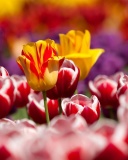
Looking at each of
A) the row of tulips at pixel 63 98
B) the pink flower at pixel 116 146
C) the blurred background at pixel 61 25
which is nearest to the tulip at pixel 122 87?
the row of tulips at pixel 63 98

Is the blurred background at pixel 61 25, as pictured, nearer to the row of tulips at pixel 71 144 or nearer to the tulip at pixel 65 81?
the tulip at pixel 65 81

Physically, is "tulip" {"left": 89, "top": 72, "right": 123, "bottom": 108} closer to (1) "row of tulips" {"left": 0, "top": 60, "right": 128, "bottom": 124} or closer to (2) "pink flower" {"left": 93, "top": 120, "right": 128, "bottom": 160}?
(1) "row of tulips" {"left": 0, "top": 60, "right": 128, "bottom": 124}

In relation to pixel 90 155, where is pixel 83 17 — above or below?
below

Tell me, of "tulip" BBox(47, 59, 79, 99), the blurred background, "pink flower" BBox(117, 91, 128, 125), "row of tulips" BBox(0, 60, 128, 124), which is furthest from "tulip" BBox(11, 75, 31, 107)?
the blurred background

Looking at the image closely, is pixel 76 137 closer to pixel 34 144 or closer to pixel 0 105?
pixel 34 144

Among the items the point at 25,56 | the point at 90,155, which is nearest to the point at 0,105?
the point at 25,56

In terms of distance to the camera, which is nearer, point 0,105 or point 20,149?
point 20,149

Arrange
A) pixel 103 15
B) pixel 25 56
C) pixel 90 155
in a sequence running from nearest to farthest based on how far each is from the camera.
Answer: pixel 90 155 < pixel 25 56 < pixel 103 15

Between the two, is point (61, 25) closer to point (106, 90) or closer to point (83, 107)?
point (106, 90)
